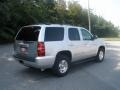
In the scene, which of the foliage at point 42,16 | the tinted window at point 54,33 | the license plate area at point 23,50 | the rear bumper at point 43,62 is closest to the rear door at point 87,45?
the tinted window at point 54,33

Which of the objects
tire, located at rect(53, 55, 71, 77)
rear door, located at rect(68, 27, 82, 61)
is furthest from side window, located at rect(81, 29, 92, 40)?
tire, located at rect(53, 55, 71, 77)

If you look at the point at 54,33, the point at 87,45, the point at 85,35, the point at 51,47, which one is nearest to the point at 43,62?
the point at 51,47

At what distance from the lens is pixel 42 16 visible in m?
25.1

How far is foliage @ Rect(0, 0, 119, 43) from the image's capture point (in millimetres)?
19391

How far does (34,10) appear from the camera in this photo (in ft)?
78.3

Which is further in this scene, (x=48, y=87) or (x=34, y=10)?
(x=34, y=10)

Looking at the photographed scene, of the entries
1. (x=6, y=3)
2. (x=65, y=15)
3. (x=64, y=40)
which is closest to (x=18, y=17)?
(x=6, y=3)

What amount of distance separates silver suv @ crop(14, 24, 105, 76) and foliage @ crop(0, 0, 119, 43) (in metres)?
11.8

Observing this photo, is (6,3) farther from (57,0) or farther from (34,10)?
(57,0)

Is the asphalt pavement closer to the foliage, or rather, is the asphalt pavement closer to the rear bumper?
the rear bumper

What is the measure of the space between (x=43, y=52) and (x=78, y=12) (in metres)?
27.5

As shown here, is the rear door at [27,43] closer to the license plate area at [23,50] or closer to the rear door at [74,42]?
the license plate area at [23,50]

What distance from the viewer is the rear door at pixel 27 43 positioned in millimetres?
6617

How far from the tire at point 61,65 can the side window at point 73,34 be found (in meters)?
0.88
